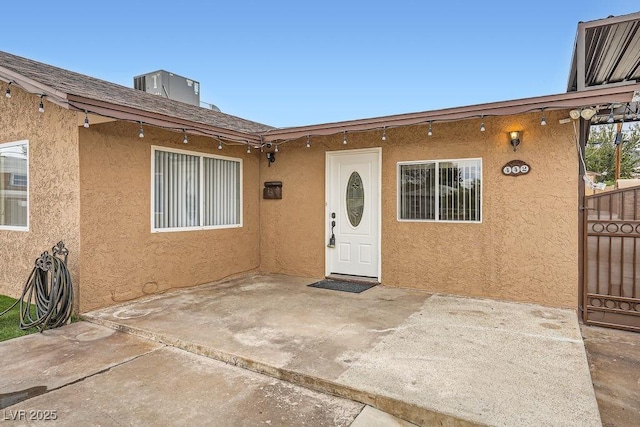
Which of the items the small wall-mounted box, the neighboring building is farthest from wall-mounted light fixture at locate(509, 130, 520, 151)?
the small wall-mounted box

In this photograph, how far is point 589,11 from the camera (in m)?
8.77

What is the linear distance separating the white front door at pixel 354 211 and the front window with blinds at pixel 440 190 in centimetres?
57

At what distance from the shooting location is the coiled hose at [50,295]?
4.55m

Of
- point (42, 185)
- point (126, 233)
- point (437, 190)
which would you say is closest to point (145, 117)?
point (126, 233)

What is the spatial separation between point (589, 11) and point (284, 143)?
8183 mm

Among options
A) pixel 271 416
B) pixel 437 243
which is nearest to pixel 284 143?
pixel 437 243

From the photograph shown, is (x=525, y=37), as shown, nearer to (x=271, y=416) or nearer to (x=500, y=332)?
(x=500, y=332)

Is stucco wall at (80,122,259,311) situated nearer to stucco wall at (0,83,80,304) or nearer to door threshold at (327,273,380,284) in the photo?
stucco wall at (0,83,80,304)

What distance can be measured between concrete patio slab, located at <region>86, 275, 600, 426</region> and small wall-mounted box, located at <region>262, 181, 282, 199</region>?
242 centimetres

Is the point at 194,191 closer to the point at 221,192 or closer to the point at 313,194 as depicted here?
the point at 221,192

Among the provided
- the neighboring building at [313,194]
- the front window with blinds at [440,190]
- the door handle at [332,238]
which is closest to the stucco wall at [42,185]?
the neighboring building at [313,194]

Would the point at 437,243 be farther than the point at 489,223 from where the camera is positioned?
Yes

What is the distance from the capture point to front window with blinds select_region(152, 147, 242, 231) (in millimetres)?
6145

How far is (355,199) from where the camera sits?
714 cm
